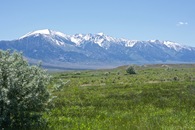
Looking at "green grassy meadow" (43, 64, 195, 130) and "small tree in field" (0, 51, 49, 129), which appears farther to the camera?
"green grassy meadow" (43, 64, 195, 130)

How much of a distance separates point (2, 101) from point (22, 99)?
1.08 metres

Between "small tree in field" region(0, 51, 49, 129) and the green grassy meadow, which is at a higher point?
"small tree in field" region(0, 51, 49, 129)

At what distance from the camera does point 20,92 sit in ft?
56.6

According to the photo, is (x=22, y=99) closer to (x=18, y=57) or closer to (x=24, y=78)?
(x=24, y=78)

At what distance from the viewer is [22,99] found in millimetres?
17484

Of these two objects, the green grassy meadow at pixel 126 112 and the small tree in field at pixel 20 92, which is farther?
the green grassy meadow at pixel 126 112

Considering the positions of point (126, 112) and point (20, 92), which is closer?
point (20, 92)

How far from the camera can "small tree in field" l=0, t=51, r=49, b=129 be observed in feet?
55.4

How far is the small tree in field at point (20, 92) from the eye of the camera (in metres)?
16.9

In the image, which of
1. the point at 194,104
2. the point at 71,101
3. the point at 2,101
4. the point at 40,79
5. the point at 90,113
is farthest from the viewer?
the point at 71,101

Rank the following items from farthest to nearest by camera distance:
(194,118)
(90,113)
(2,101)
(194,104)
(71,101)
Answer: (71,101) → (194,104) → (90,113) → (194,118) → (2,101)

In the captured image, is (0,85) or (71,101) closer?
(0,85)

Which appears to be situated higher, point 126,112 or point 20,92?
Answer: point 20,92

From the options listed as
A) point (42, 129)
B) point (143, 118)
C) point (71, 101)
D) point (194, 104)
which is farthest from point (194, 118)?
point (71, 101)
